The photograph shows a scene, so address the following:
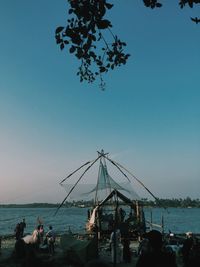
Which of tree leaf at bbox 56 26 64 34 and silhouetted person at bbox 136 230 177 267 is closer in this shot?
silhouetted person at bbox 136 230 177 267

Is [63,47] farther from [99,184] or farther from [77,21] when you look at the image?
[99,184]

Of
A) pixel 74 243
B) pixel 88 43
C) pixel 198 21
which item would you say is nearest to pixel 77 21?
pixel 88 43

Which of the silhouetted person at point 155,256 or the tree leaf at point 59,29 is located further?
the tree leaf at point 59,29

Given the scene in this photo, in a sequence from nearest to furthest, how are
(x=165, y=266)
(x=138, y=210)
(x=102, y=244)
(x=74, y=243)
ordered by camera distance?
1. (x=165, y=266)
2. (x=74, y=243)
3. (x=102, y=244)
4. (x=138, y=210)

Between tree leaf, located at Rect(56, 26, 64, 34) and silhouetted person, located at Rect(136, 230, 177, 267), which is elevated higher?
tree leaf, located at Rect(56, 26, 64, 34)

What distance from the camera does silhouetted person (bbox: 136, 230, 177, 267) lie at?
5480mm

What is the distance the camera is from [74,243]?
18.5 meters

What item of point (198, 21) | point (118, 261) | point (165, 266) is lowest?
point (118, 261)

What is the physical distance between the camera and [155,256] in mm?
5488

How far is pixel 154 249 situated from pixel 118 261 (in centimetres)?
1373

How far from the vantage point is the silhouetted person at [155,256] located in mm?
5480

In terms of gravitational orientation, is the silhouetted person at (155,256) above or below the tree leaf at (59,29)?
below

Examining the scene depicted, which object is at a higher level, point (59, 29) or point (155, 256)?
point (59, 29)

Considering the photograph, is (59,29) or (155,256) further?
(59,29)
